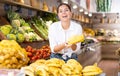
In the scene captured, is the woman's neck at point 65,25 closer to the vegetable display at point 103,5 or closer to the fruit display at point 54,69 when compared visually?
the fruit display at point 54,69

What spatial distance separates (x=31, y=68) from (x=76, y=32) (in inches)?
60.2

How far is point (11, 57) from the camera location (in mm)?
2439

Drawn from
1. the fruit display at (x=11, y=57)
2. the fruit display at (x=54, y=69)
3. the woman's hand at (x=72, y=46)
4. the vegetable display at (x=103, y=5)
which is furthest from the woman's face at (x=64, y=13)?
the vegetable display at (x=103, y=5)

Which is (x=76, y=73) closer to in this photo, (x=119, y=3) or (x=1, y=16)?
(x=1, y=16)

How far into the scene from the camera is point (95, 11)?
1358 centimetres

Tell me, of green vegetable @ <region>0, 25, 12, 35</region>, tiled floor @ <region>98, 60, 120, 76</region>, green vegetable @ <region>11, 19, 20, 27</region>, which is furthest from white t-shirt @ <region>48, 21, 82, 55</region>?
tiled floor @ <region>98, 60, 120, 76</region>

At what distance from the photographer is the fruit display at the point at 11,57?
7.82 feet

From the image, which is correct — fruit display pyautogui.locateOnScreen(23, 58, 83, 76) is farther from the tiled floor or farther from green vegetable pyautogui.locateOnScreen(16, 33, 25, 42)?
the tiled floor

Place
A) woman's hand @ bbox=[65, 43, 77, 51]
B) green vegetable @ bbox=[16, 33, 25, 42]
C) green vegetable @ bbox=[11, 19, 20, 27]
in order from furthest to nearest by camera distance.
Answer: green vegetable @ bbox=[11, 19, 20, 27]
green vegetable @ bbox=[16, 33, 25, 42]
woman's hand @ bbox=[65, 43, 77, 51]

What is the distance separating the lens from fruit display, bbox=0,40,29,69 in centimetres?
238

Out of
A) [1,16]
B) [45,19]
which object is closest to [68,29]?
[1,16]

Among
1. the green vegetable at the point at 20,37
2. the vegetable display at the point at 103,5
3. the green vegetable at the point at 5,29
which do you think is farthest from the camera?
the vegetable display at the point at 103,5

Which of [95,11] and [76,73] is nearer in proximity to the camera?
[76,73]

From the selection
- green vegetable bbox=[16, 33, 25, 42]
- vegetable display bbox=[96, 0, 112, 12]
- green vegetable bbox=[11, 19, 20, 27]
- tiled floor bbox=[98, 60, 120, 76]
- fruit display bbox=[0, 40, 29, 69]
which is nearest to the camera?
fruit display bbox=[0, 40, 29, 69]
